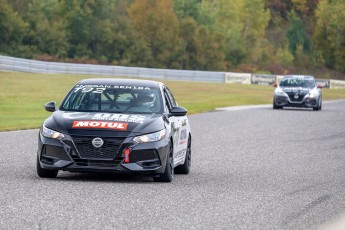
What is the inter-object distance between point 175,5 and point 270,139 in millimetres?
97933

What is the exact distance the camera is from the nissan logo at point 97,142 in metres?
13.5

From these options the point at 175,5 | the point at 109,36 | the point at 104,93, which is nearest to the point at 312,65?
the point at 175,5

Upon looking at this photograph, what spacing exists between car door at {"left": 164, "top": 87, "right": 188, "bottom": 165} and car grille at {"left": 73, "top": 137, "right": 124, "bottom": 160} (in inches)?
49.1

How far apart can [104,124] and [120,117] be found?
1.33 feet

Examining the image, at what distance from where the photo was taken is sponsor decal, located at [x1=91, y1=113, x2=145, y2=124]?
45.6 ft

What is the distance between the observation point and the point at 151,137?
13.7 meters

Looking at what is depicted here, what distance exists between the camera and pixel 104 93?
14953 millimetres

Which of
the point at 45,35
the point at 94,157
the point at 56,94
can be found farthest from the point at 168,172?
the point at 45,35

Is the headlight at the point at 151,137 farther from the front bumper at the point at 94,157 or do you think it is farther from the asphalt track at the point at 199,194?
the asphalt track at the point at 199,194

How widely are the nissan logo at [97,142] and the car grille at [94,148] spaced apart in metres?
0.04

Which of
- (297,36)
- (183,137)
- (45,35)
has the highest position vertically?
(183,137)

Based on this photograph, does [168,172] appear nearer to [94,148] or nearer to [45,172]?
[94,148]

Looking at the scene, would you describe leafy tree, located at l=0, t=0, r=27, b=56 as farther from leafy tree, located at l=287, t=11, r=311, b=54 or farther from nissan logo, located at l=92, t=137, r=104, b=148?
nissan logo, located at l=92, t=137, r=104, b=148

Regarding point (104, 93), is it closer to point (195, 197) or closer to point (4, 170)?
point (4, 170)
